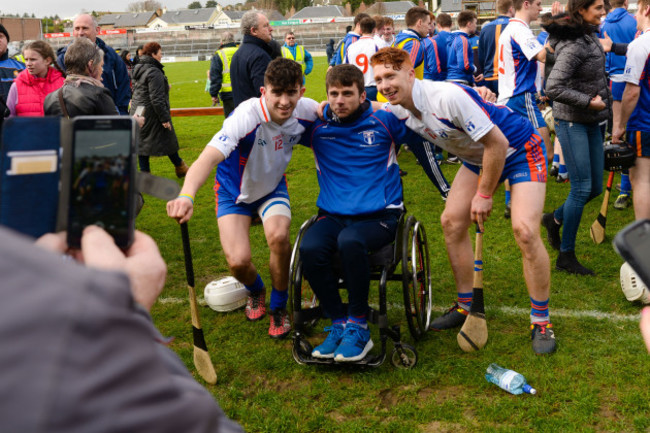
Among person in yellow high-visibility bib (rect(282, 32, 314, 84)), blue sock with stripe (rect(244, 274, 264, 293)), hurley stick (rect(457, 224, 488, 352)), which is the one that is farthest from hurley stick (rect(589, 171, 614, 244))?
person in yellow high-visibility bib (rect(282, 32, 314, 84))

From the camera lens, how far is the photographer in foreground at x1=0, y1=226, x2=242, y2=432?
0.52m

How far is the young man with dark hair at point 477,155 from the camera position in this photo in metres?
3.50

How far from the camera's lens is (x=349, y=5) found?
275ft

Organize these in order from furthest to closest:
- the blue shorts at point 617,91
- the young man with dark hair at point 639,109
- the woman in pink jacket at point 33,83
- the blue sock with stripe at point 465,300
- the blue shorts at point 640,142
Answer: the blue shorts at point 617,91
the woman in pink jacket at point 33,83
the blue shorts at point 640,142
the young man with dark hair at point 639,109
the blue sock with stripe at point 465,300

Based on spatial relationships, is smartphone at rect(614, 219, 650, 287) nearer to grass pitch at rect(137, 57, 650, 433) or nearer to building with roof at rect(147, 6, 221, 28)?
grass pitch at rect(137, 57, 650, 433)

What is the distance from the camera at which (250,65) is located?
21.4ft

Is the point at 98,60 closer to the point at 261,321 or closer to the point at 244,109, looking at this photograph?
the point at 244,109

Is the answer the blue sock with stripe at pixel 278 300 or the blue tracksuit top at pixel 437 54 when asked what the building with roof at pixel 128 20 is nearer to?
the blue tracksuit top at pixel 437 54

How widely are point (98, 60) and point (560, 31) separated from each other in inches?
150

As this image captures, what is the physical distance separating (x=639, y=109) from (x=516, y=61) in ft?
5.39

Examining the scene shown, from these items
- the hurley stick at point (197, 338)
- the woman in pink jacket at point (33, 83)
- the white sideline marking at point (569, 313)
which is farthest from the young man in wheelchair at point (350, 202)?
the woman in pink jacket at point (33, 83)

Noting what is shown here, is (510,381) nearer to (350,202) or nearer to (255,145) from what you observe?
(350,202)

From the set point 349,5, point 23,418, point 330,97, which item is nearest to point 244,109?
point 330,97

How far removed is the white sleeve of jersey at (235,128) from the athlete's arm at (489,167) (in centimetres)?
160
